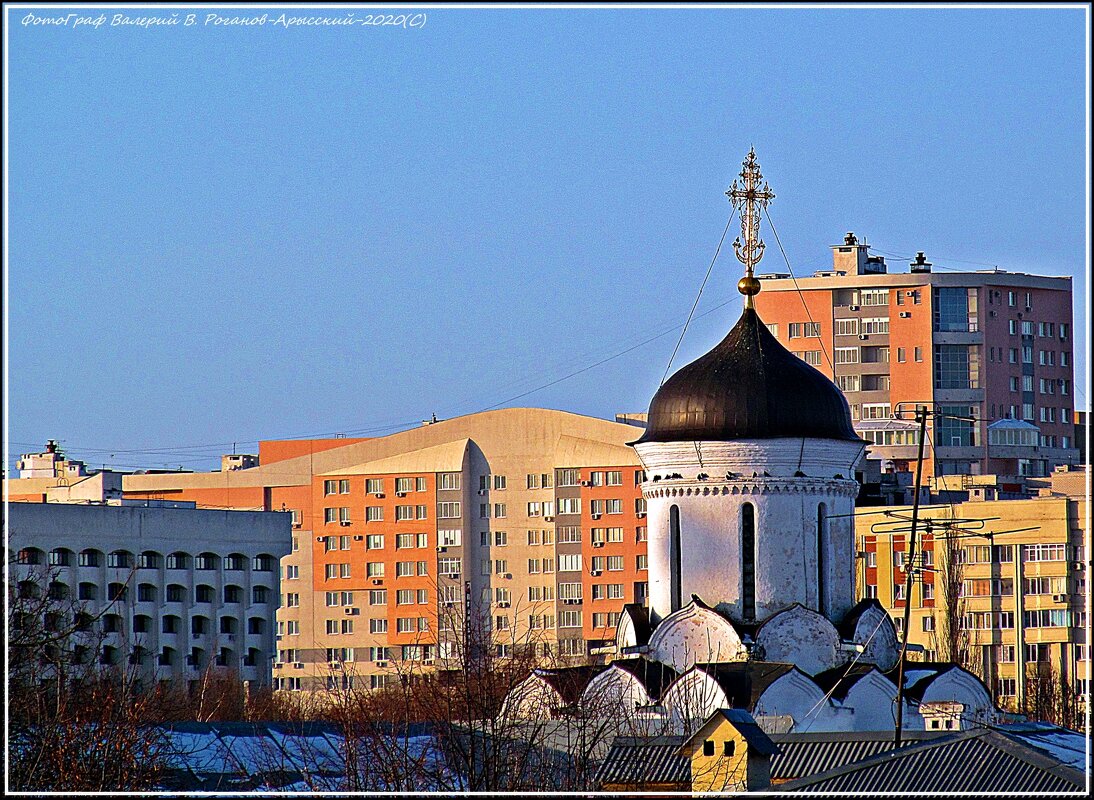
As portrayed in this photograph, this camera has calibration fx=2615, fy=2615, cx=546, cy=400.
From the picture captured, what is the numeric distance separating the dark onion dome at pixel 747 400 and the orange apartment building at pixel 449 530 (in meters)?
46.3

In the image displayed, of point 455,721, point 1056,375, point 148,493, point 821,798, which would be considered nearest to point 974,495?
point 1056,375

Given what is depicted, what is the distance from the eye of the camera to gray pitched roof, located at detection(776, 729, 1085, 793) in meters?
24.8

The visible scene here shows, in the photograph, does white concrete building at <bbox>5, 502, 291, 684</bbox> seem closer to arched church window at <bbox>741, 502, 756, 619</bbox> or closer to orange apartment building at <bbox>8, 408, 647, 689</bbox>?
orange apartment building at <bbox>8, 408, 647, 689</bbox>

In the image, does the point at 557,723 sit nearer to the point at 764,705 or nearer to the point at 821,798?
the point at 764,705

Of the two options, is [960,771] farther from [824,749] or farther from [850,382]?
[850,382]

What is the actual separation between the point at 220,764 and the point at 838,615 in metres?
8.63

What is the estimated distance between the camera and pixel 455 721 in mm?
29797

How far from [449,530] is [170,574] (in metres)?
23.1

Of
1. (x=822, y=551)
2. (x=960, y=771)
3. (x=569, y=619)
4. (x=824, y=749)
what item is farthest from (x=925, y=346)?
(x=960, y=771)

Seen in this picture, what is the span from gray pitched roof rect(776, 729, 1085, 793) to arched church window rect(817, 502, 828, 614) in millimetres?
7654

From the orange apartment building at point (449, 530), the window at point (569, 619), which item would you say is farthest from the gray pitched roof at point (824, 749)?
the orange apartment building at point (449, 530)

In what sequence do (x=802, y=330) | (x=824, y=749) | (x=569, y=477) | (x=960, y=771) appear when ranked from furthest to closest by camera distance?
(x=802, y=330) → (x=569, y=477) → (x=824, y=749) → (x=960, y=771)

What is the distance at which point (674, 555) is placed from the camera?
3384 centimetres

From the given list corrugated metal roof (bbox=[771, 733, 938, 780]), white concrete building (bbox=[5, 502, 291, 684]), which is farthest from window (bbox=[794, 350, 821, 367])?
corrugated metal roof (bbox=[771, 733, 938, 780])
